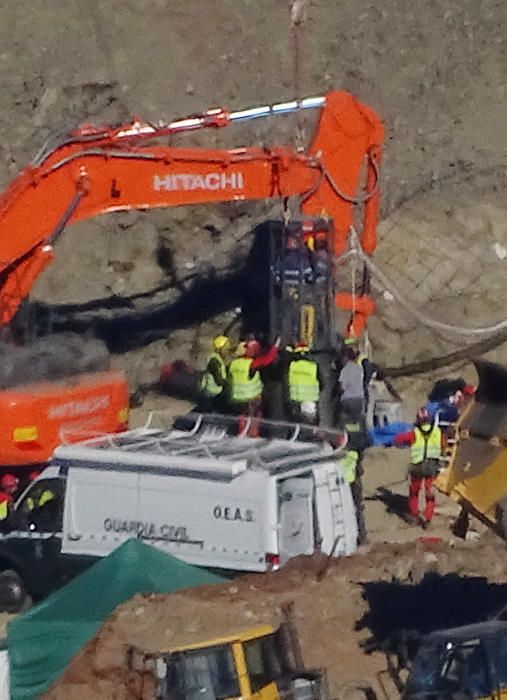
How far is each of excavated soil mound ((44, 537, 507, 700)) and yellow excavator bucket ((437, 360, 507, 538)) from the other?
4.93ft

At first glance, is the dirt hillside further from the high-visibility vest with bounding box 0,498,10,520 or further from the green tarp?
the green tarp

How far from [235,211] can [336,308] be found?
15.4 feet

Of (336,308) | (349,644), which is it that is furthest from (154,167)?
(349,644)

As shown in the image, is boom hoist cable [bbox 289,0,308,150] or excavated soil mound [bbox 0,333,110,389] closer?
excavated soil mound [bbox 0,333,110,389]

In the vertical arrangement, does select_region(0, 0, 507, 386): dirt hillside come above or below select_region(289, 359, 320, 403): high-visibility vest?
above

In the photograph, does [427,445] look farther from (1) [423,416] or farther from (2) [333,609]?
(2) [333,609]

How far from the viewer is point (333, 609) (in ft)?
51.6

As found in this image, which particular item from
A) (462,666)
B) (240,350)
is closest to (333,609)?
(462,666)

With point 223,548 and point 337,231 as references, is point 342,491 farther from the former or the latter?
point 337,231

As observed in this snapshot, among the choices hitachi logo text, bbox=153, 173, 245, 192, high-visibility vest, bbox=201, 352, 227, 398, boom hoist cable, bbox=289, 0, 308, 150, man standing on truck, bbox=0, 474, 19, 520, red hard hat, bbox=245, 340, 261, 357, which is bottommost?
man standing on truck, bbox=0, 474, 19, 520

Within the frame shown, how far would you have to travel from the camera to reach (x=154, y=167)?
60.5 ft

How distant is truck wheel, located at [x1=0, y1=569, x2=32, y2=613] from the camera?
16.7 meters

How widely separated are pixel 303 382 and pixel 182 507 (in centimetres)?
437

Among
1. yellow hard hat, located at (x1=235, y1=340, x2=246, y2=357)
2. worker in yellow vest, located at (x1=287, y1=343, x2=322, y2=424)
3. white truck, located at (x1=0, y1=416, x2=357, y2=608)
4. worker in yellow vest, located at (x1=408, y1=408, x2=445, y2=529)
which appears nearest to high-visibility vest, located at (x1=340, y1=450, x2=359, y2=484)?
white truck, located at (x1=0, y1=416, x2=357, y2=608)
